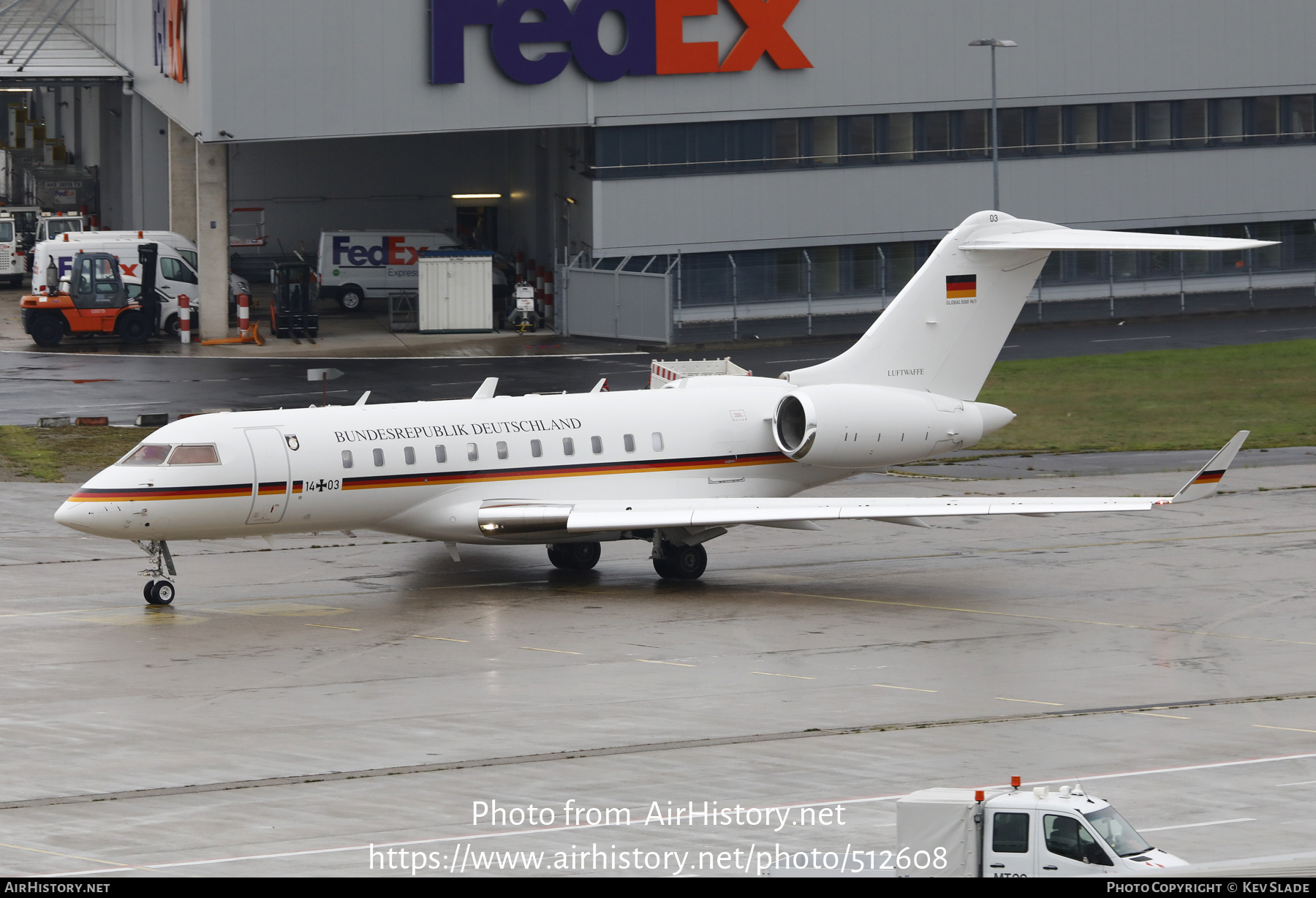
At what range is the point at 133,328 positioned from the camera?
63.3 metres

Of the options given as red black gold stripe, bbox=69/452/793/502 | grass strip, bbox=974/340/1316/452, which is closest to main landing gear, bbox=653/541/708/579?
red black gold stripe, bbox=69/452/793/502

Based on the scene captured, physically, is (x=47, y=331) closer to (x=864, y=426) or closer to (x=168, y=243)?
(x=168, y=243)

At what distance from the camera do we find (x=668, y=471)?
33188 millimetres

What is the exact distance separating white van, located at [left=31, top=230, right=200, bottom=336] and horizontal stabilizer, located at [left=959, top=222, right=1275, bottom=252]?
118 ft

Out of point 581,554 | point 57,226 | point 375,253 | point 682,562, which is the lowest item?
point 682,562

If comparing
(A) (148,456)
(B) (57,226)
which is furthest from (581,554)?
(B) (57,226)

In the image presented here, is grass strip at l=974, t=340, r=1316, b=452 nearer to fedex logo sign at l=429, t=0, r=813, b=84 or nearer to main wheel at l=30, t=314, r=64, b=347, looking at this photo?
fedex logo sign at l=429, t=0, r=813, b=84

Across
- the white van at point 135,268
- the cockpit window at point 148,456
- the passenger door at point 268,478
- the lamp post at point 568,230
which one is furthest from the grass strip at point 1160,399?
the white van at point 135,268

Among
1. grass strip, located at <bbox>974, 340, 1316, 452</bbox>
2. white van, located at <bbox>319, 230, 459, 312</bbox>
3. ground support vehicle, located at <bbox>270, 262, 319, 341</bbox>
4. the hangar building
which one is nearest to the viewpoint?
grass strip, located at <bbox>974, 340, 1316, 452</bbox>

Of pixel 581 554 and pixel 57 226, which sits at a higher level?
pixel 57 226

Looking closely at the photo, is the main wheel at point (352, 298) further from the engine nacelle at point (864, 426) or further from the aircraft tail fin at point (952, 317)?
the engine nacelle at point (864, 426)

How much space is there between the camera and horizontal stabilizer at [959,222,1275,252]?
33.6 meters

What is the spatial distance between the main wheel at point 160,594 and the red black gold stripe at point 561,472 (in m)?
3.24

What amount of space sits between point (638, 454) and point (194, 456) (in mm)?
7567
